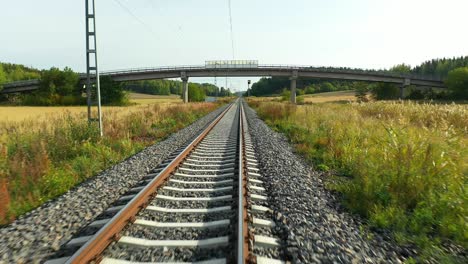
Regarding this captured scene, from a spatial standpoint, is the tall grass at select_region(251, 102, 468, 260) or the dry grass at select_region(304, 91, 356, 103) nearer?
the tall grass at select_region(251, 102, 468, 260)

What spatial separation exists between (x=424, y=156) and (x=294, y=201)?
9.13 ft

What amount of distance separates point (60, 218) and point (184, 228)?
2.03 meters

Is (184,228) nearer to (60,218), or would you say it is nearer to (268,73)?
(60,218)

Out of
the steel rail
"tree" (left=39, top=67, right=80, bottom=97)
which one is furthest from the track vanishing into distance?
"tree" (left=39, top=67, right=80, bottom=97)

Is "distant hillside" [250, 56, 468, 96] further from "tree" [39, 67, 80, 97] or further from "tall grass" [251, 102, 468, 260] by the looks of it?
"tall grass" [251, 102, 468, 260]

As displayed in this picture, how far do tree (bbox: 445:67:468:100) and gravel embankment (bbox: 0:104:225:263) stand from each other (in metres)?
80.7

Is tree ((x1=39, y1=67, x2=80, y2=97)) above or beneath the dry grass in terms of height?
above

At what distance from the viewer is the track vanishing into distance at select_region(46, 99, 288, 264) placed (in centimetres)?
292

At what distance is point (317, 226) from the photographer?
3770 mm

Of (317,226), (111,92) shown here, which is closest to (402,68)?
(111,92)

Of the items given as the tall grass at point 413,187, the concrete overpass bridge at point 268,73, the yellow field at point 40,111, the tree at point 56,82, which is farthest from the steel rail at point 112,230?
the tree at point 56,82

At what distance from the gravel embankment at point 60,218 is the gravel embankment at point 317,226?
9.70ft

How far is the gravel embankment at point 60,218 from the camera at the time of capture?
317 centimetres

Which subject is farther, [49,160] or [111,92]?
[111,92]
